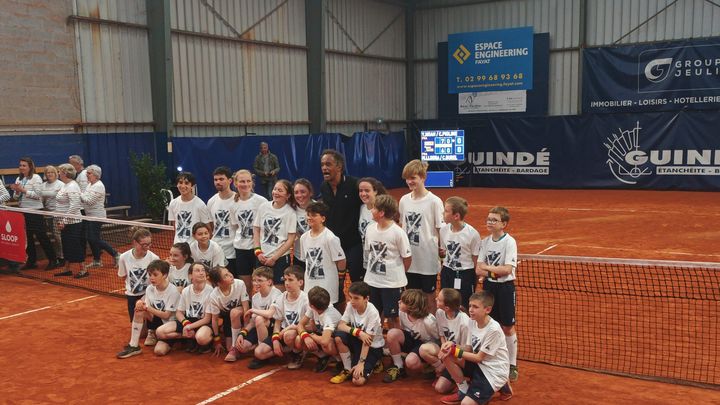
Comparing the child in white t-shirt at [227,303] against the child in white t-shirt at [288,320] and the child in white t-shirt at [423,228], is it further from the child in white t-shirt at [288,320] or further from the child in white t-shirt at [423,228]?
the child in white t-shirt at [423,228]

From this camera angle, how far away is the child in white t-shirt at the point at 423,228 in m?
7.36

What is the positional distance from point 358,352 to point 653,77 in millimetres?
22364

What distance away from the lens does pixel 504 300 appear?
6.75m

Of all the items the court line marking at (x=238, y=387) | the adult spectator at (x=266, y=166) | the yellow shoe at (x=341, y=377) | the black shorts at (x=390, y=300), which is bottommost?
the court line marking at (x=238, y=387)

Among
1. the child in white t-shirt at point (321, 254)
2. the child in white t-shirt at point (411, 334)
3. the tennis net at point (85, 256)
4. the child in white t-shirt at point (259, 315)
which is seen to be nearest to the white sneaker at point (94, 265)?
the tennis net at point (85, 256)

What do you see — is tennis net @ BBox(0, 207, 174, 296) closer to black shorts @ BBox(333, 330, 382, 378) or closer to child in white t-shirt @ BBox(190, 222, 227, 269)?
child in white t-shirt @ BBox(190, 222, 227, 269)

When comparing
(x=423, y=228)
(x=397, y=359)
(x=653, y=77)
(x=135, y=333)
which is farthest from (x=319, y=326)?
(x=653, y=77)

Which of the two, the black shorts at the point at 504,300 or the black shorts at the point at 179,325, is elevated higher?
the black shorts at the point at 504,300

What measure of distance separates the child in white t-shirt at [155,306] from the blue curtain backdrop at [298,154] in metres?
11.8

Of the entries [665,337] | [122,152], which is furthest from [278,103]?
[665,337]

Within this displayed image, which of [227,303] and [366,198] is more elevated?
[366,198]

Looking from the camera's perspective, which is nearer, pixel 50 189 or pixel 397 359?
pixel 397 359

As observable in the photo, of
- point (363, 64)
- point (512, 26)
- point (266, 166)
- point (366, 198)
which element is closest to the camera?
point (366, 198)

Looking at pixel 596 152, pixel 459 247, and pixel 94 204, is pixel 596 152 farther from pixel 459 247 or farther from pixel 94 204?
pixel 459 247
